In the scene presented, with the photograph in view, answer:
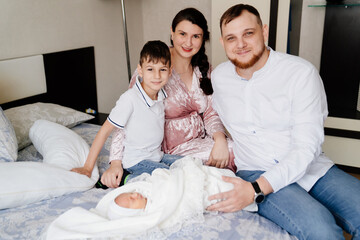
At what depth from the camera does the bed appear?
1.16 metres

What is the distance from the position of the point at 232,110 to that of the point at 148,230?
717mm

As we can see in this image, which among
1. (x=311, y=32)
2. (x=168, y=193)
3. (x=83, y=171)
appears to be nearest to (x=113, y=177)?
(x=83, y=171)

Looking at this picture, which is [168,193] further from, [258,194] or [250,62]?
[250,62]

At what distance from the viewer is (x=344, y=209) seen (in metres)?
1.25

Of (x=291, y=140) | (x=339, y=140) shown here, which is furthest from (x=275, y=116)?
→ (x=339, y=140)

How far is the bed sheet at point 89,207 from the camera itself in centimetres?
113

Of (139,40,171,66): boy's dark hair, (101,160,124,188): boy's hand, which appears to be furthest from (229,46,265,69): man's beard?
(101,160,124,188): boy's hand

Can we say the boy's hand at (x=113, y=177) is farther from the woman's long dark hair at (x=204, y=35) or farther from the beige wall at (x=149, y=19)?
the beige wall at (x=149, y=19)

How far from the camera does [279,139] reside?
145 centimetres

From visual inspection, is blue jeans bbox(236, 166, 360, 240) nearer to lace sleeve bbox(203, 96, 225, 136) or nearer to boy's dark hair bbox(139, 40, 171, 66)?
lace sleeve bbox(203, 96, 225, 136)

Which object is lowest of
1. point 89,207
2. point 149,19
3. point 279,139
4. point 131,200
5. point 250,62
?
point 89,207

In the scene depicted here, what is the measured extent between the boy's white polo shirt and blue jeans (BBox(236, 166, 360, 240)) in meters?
0.60

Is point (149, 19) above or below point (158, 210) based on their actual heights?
above

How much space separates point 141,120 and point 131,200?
50 cm
